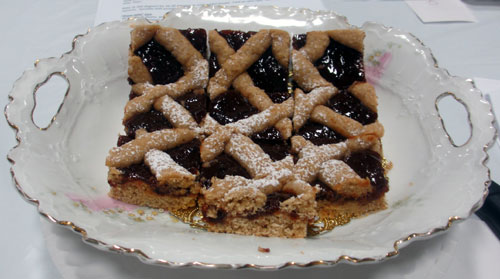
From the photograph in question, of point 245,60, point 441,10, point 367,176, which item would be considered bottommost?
point 367,176

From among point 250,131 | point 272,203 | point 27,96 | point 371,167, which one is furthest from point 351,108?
point 27,96

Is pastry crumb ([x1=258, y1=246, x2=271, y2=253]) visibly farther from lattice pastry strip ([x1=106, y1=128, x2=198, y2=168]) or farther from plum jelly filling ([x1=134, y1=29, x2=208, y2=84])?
plum jelly filling ([x1=134, y1=29, x2=208, y2=84])

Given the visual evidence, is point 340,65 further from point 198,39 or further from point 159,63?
point 159,63

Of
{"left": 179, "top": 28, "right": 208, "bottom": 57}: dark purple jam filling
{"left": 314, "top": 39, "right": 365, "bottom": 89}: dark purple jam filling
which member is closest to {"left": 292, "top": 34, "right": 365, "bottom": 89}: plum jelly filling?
{"left": 314, "top": 39, "right": 365, "bottom": 89}: dark purple jam filling

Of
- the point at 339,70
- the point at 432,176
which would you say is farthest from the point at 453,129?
the point at 339,70

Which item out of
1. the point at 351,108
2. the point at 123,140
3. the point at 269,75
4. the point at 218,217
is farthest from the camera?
the point at 269,75

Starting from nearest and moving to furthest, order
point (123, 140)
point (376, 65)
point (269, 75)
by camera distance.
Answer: point (123, 140) < point (269, 75) < point (376, 65)

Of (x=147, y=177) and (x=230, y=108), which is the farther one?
(x=230, y=108)

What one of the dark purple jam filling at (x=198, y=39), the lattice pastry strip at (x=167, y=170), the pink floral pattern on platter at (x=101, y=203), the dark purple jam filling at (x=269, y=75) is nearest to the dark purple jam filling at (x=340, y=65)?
the dark purple jam filling at (x=269, y=75)
